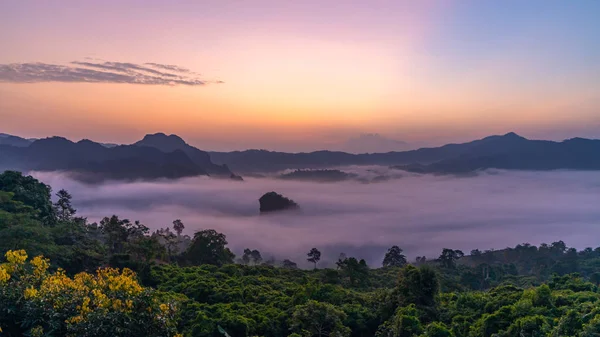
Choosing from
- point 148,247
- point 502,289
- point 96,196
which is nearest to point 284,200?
point 96,196

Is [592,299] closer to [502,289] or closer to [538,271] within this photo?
[502,289]

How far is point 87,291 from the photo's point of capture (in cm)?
768

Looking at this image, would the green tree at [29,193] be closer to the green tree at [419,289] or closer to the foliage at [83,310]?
the foliage at [83,310]

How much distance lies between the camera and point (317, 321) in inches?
678

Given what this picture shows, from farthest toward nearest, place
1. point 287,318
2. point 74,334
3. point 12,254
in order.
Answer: point 287,318 < point 12,254 < point 74,334

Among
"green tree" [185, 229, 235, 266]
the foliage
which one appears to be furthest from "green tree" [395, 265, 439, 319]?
"green tree" [185, 229, 235, 266]

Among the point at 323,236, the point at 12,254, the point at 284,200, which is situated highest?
the point at 12,254

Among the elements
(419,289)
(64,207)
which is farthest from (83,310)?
(64,207)

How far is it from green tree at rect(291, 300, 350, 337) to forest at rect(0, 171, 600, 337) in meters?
A: 0.05

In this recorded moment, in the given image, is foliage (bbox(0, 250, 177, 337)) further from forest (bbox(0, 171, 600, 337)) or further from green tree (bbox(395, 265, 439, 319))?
green tree (bbox(395, 265, 439, 319))

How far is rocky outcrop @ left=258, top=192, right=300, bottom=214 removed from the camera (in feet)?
490

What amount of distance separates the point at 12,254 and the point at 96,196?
585 feet

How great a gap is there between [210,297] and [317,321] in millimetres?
8557

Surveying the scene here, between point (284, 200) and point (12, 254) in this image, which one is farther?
point (284, 200)
